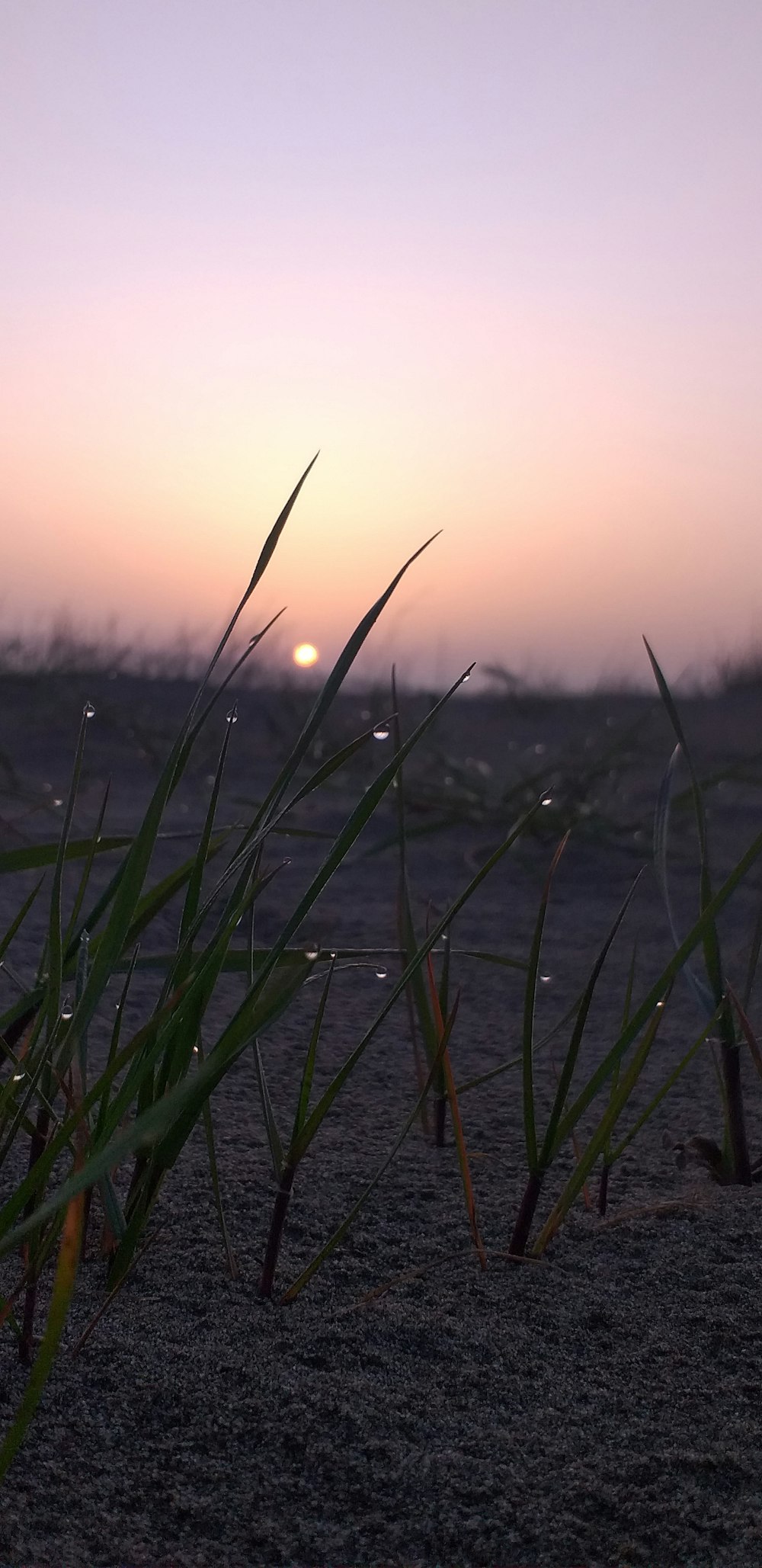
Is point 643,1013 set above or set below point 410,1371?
above

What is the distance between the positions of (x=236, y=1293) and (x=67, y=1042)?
236mm

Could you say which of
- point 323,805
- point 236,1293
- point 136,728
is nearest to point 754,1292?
point 236,1293

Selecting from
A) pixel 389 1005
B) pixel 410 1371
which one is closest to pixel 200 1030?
pixel 389 1005

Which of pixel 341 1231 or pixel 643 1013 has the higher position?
pixel 643 1013

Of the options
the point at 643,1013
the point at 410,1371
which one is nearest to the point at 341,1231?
the point at 410,1371

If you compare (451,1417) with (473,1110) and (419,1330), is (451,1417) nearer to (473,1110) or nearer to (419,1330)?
(419,1330)

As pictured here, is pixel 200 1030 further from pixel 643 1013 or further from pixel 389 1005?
pixel 643 1013

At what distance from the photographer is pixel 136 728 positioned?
3588 mm

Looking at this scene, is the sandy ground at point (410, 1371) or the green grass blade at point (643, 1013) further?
the green grass blade at point (643, 1013)

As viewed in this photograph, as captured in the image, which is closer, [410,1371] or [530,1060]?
[410,1371]

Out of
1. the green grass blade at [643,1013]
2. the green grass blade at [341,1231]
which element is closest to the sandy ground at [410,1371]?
the green grass blade at [341,1231]

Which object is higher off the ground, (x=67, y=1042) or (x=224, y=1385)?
(x=67, y=1042)

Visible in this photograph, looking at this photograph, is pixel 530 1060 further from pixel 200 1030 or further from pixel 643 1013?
pixel 200 1030

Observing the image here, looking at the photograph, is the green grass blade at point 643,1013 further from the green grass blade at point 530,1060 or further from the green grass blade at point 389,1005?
the green grass blade at point 389,1005
